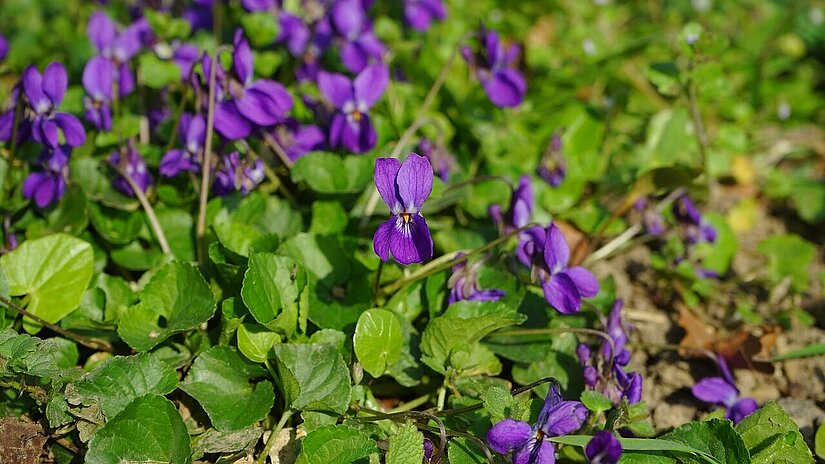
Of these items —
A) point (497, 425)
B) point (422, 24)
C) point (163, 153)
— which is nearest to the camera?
point (497, 425)

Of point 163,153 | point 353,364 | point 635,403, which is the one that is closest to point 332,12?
point 163,153

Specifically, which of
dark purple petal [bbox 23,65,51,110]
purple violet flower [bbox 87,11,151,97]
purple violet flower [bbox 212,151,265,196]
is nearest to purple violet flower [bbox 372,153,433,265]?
purple violet flower [bbox 212,151,265,196]

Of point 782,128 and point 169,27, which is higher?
point 169,27

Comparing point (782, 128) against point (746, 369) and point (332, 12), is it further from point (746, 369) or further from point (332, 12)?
point (332, 12)

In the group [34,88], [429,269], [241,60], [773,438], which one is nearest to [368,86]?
[241,60]

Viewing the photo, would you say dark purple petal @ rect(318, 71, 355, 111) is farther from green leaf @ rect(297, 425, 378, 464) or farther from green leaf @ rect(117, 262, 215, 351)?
green leaf @ rect(297, 425, 378, 464)
